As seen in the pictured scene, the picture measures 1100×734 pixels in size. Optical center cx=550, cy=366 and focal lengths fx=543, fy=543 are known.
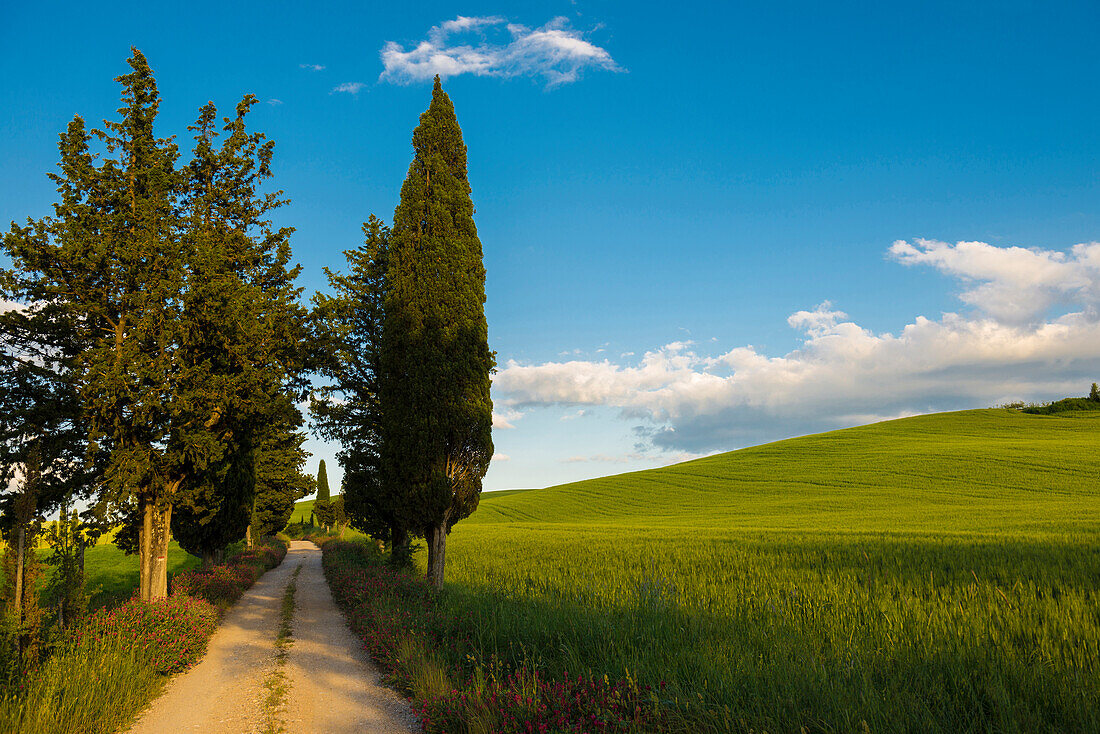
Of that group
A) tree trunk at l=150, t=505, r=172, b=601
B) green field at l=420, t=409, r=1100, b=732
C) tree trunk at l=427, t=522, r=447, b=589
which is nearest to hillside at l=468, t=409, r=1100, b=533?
green field at l=420, t=409, r=1100, b=732

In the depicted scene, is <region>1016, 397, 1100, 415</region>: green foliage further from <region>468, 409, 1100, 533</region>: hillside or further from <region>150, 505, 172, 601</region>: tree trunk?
<region>150, 505, 172, 601</region>: tree trunk

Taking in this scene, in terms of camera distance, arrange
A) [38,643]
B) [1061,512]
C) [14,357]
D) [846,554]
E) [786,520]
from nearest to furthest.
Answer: [38,643], [14,357], [846,554], [1061,512], [786,520]

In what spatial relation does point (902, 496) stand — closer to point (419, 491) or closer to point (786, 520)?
point (786, 520)

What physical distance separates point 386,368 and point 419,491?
3.81 metres

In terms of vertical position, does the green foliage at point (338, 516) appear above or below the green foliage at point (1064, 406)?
below

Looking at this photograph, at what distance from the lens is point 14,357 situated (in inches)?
483

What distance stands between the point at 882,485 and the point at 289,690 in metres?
45.2

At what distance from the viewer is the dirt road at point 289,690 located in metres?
6.59

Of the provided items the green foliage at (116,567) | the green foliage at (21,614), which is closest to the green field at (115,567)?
the green foliage at (116,567)

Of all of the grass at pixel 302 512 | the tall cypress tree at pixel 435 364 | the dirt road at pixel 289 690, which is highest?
the tall cypress tree at pixel 435 364

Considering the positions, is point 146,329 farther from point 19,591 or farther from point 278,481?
point 278,481

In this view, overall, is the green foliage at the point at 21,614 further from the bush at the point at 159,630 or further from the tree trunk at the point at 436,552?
the tree trunk at the point at 436,552

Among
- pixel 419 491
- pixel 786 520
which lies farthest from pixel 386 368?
pixel 786 520

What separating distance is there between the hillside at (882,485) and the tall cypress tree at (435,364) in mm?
17813
